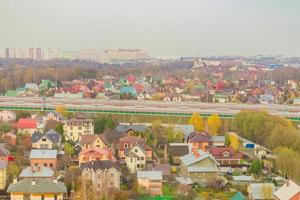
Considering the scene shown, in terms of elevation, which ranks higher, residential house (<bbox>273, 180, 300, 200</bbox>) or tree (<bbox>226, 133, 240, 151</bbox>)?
residential house (<bbox>273, 180, 300, 200</bbox>)

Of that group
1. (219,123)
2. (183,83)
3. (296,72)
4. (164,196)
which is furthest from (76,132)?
(296,72)

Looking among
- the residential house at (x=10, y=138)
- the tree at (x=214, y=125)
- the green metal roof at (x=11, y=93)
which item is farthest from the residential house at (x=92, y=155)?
the green metal roof at (x=11, y=93)

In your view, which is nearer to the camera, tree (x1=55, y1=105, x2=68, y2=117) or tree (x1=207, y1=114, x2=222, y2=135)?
tree (x1=207, y1=114, x2=222, y2=135)

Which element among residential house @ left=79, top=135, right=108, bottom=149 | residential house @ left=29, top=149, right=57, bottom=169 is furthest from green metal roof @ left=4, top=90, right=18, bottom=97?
residential house @ left=29, top=149, right=57, bottom=169

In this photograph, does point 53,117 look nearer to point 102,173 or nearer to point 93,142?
point 93,142

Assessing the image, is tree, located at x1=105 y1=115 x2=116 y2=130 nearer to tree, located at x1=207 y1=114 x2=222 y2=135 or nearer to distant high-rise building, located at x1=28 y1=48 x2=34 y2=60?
tree, located at x1=207 y1=114 x2=222 y2=135

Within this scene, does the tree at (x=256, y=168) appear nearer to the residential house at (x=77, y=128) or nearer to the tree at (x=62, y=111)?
the residential house at (x=77, y=128)
